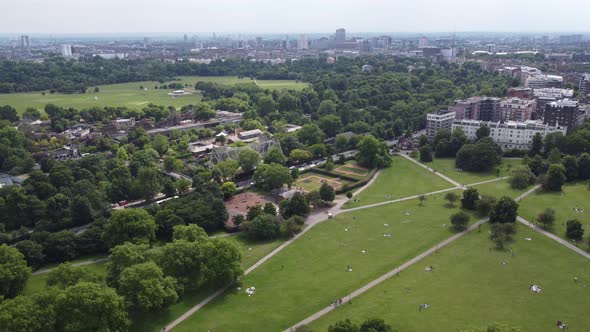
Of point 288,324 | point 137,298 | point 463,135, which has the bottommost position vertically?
point 288,324

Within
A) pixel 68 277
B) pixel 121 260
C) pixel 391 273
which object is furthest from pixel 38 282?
pixel 391 273

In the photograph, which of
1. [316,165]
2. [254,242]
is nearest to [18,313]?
[254,242]

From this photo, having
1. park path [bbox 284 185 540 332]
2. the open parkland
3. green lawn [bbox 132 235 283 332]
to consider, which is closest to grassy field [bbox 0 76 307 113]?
green lawn [bbox 132 235 283 332]

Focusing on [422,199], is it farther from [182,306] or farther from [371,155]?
[182,306]

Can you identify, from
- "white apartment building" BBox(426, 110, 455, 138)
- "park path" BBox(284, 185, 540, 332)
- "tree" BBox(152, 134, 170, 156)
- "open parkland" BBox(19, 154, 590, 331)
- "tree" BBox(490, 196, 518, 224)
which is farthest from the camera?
"white apartment building" BBox(426, 110, 455, 138)

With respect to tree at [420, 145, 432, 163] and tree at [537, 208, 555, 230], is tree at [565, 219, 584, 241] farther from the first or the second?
tree at [420, 145, 432, 163]

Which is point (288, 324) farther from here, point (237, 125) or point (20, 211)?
point (237, 125)
